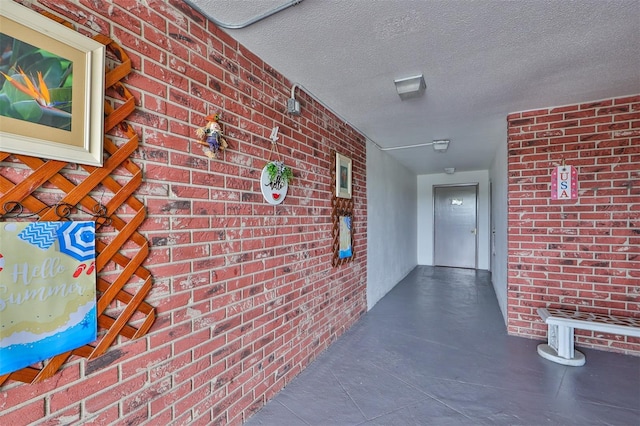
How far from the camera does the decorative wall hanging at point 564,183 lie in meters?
2.88

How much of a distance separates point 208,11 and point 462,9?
1.32 m

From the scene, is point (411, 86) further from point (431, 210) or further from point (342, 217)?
point (431, 210)

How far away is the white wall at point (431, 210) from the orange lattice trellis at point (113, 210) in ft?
22.6

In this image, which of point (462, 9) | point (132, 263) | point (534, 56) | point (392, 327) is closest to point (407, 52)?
point (462, 9)

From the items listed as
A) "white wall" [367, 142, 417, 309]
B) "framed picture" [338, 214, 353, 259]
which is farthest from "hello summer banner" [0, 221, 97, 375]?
"white wall" [367, 142, 417, 309]

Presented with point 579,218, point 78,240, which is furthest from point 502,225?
point 78,240

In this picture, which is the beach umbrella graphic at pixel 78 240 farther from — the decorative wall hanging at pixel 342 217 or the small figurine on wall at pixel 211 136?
the decorative wall hanging at pixel 342 217

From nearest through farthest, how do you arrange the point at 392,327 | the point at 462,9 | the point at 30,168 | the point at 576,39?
the point at 30,168
the point at 462,9
the point at 576,39
the point at 392,327

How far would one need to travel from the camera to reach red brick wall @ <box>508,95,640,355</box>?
8.90ft

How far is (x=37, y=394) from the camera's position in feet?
3.19

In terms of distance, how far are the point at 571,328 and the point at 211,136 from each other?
3235 millimetres

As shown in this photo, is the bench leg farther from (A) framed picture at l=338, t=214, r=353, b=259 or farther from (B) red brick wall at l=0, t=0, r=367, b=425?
(B) red brick wall at l=0, t=0, r=367, b=425

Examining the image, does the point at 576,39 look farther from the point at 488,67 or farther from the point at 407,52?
the point at 407,52

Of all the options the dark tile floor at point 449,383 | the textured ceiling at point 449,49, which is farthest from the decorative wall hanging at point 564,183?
the dark tile floor at point 449,383
